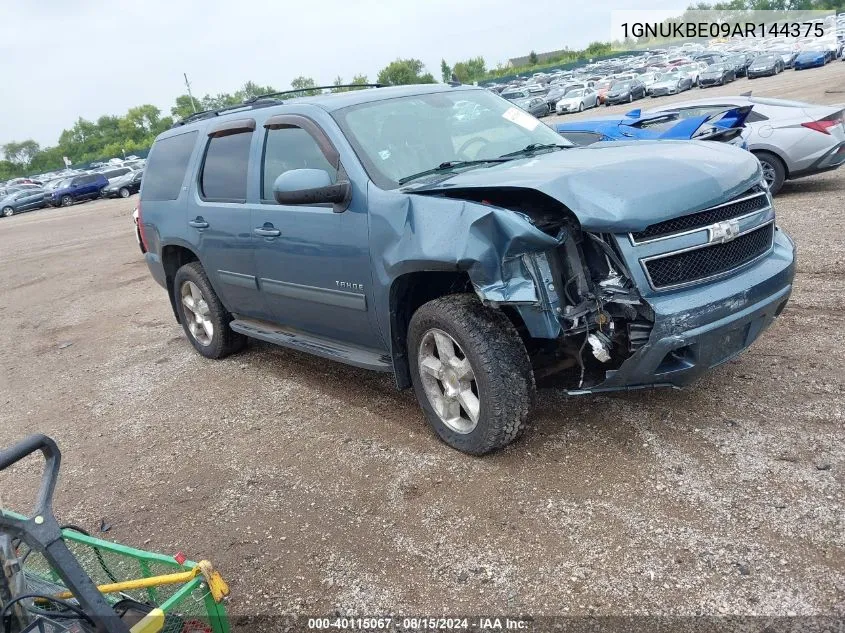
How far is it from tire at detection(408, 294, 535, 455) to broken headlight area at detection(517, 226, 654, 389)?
219 millimetres

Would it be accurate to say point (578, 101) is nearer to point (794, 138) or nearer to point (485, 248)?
point (794, 138)

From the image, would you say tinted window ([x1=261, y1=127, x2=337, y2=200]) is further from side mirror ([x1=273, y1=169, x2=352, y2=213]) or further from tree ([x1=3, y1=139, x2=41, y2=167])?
tree ([x1=3, y1=139, x2=41, y2=167])

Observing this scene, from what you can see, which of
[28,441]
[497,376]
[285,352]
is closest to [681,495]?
[497,376]

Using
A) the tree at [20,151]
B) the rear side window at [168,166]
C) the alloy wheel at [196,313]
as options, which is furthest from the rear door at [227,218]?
the tree at [20,151]

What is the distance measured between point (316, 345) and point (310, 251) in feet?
2.28

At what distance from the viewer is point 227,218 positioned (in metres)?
4.92

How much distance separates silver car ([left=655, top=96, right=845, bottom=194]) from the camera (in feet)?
27.2

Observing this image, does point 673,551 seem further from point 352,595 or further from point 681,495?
point 352,595

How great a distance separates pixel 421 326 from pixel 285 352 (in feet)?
8.66

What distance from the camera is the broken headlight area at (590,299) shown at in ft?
10.2

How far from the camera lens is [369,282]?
3.83 metres

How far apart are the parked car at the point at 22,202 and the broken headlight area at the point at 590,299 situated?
37.5 metres

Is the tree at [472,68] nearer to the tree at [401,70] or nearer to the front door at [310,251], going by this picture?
the tree at [401,70]

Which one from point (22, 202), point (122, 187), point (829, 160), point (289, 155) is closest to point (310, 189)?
point (289, 155)
